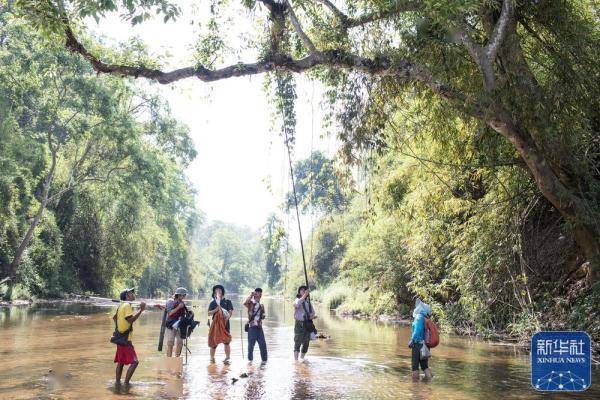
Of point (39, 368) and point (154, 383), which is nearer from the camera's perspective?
point (154, 383)

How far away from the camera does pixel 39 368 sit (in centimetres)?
1175

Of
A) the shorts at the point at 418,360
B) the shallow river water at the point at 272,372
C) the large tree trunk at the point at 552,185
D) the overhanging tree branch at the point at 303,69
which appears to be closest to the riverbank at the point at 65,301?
the shallow river water at the point at 272,372

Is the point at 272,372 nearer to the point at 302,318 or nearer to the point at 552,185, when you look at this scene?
the point at 302,318

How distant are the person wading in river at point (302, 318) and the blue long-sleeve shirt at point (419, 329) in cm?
248

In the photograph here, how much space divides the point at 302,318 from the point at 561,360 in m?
7.86

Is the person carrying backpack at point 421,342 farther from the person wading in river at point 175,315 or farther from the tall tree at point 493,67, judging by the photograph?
the person wading in river at point 175,315

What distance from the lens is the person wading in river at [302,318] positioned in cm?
1316

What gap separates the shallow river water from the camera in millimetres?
9617

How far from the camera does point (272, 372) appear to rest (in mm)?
11734

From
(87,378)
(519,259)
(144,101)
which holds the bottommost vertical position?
(87,378)

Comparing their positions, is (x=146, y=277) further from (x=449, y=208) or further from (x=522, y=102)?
(x=522, y=102)

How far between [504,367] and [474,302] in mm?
4970

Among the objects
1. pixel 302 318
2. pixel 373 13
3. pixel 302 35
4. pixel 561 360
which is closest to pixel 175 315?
pixel 302 318

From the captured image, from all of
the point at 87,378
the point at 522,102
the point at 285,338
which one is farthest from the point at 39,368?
the point at 522,102
